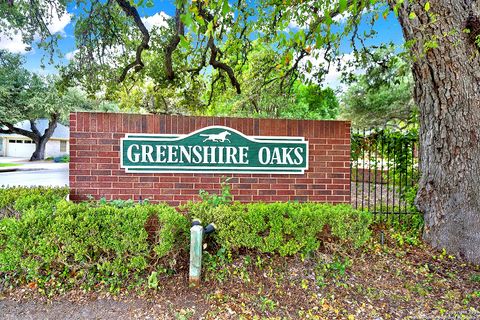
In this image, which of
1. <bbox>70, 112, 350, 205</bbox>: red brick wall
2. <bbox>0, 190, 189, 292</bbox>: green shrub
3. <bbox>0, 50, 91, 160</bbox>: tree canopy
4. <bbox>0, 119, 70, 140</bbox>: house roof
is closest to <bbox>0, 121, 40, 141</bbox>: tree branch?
<bbox>0, 50, 91, 160</bbox>: tree canopy

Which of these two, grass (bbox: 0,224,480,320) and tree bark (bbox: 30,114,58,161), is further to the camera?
tree bark (bbox: 30,114,58,161)

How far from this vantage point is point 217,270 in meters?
3.05

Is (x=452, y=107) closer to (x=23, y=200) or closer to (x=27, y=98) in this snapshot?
(x=23, y=200)

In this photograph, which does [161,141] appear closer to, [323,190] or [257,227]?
[257,227]

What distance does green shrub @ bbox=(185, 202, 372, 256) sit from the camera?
3.08 m

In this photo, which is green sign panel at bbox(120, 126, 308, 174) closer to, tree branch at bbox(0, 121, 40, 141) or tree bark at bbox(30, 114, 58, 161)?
tree branch at bbox(0, 121, 40, 141)

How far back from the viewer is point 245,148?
4008mm

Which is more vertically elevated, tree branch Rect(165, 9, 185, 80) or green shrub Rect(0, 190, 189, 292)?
tree branch Rect(165, 9, 185, 80)

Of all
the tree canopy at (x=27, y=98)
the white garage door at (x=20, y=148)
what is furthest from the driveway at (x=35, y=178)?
the white garage door at (x=20, y=148)

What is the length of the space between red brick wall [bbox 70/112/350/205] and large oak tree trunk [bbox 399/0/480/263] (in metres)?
1.12

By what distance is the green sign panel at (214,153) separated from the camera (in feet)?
12.6

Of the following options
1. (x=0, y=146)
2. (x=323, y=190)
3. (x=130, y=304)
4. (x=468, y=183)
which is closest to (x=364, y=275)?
(x=323, y=190)

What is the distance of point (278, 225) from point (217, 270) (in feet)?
2.65

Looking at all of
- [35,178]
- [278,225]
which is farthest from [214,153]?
[35,178]
